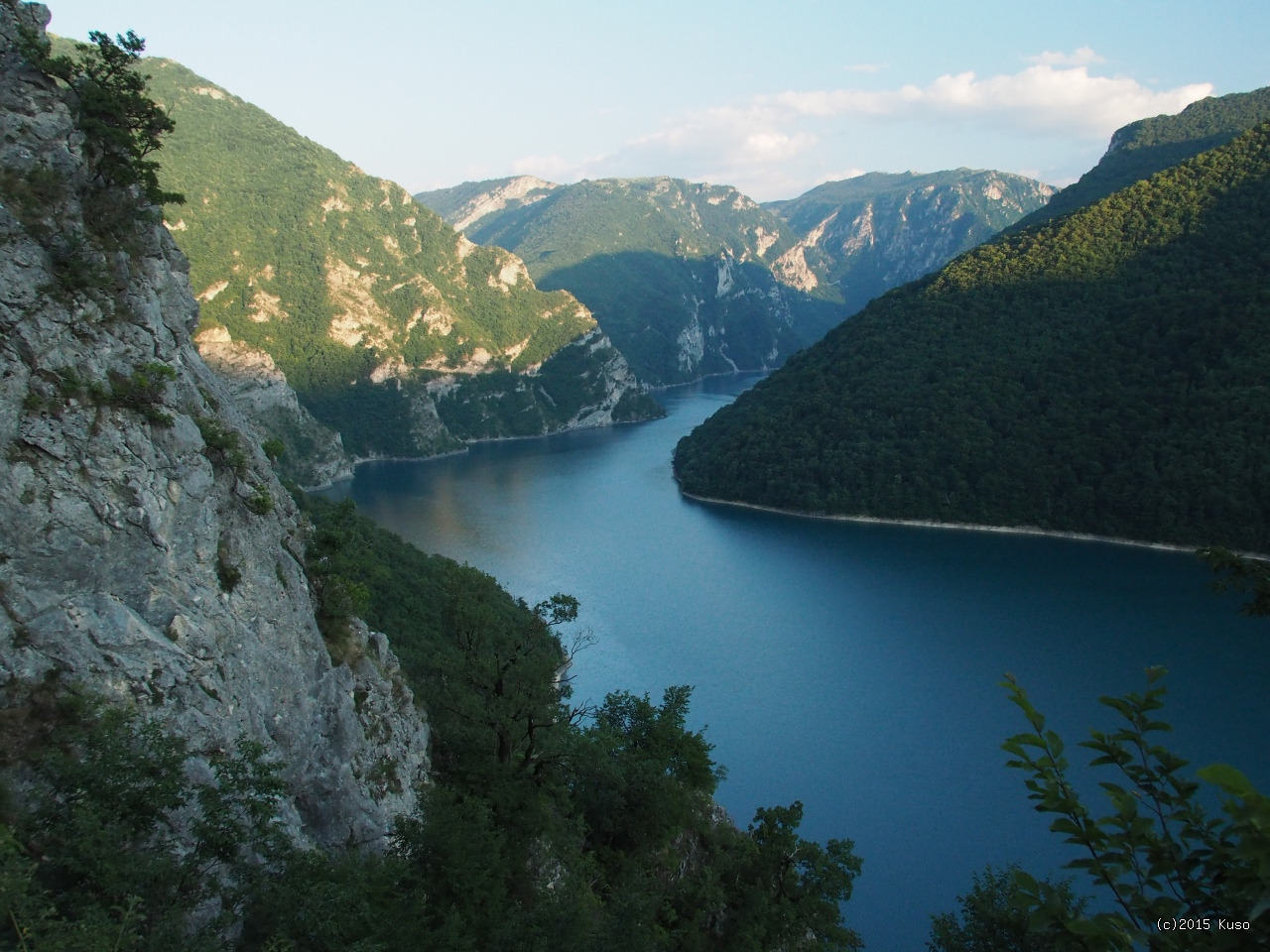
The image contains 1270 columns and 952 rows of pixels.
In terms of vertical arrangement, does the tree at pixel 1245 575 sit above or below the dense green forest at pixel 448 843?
above

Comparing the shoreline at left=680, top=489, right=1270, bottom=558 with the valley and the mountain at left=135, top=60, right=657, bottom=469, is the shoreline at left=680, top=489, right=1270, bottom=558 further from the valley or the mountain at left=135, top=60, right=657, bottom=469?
the mountain at left=135, top=60, right=657, bottom=469

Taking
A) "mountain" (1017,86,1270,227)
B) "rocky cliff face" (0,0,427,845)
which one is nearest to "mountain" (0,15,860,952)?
"rocky cliff face" (0,0,427,845)

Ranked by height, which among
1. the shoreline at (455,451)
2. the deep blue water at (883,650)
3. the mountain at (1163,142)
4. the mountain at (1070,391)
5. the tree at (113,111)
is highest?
the mountain at (1163,142)

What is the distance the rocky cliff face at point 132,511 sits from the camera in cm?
905

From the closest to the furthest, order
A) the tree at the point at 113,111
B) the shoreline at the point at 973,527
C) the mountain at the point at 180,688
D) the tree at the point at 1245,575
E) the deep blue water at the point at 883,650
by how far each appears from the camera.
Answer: the tree at the point at 1245,575 < the mountain at the point at 180,688 < the tree at the point at 113,111 < the deep blue water at the point at 883,650 < the shoreline at the point at 973,527

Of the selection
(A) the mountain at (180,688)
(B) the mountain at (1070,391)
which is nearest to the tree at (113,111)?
(A) the mountain at (180,688)

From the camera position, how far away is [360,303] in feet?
376

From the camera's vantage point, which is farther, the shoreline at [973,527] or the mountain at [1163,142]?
the mountain at [1163,142]

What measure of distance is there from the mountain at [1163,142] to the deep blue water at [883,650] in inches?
2611

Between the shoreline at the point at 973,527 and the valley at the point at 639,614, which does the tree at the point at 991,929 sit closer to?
the valley at the point at 639,614

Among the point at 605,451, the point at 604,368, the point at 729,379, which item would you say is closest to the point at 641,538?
the point at 605,451

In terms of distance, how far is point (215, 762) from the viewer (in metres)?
8.98

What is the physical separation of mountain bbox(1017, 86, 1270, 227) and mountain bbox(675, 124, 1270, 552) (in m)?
32.7

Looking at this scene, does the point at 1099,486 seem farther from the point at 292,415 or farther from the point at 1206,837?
the point at 292,415
